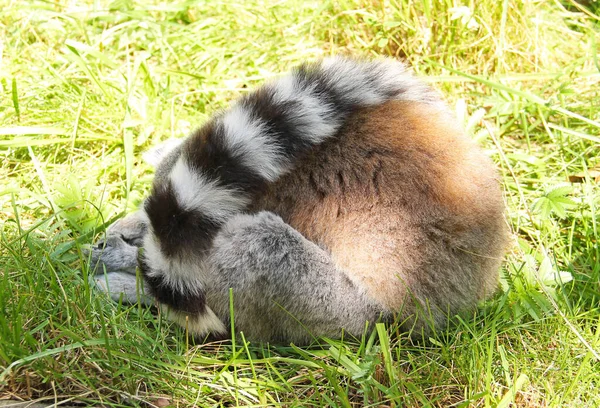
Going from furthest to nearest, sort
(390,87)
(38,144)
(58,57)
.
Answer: (58,57)
(38,144)
(390,87)

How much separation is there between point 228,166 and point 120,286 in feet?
3.84

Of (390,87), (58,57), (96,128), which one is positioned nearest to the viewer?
(390,87)

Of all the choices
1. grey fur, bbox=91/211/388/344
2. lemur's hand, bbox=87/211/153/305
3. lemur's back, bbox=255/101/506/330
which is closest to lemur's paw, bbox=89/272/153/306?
lemur's hand, bbox=87/211/153/305

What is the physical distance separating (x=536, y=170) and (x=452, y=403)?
2.10m

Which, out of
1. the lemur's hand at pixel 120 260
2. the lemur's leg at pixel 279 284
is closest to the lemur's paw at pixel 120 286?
the lemur's hand at pixel 120 260

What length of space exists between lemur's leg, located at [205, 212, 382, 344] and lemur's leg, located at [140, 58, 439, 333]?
9 centimetres

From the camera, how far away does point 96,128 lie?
443cm

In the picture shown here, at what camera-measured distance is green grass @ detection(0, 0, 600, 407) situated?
2.78 meters

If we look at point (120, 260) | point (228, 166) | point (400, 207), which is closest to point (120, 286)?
point (120, 260)

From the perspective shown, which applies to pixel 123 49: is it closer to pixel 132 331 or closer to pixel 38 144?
pixel 38 144

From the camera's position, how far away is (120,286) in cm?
Answer: 345

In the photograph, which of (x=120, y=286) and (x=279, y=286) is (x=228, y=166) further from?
(x=120, y=286)

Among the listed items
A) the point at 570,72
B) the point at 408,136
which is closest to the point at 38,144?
the point at 408,136

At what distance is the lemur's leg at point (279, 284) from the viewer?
3.00m
